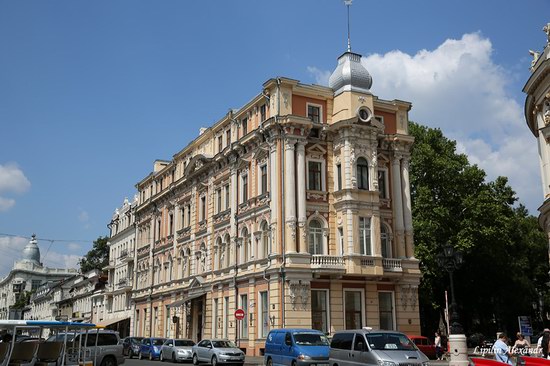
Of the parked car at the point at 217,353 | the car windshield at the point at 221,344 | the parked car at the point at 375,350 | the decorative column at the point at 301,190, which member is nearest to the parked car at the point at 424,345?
the decorative column at the point at 301,190

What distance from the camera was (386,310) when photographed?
124ft

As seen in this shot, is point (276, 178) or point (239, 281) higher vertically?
point (276, 178)

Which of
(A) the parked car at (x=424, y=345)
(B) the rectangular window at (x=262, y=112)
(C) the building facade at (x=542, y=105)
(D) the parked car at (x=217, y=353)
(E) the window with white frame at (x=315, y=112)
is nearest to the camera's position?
(C) the building facade at (x=542, y=105)

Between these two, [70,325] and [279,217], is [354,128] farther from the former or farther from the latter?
[70,325]

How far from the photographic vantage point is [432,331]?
55.4 metres

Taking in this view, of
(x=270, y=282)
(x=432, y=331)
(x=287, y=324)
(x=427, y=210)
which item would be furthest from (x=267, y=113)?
(x=432, y=331)

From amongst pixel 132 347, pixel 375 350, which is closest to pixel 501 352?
pixel 375 350

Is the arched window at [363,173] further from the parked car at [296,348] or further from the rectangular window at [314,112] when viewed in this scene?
the parked car at [296,348]

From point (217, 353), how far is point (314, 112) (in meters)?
16.6

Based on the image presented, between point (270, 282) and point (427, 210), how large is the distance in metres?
17.1

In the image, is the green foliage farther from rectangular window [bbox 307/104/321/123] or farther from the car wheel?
the car wheel

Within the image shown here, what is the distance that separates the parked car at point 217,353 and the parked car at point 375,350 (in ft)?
34.7

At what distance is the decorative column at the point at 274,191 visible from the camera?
35.9 metres

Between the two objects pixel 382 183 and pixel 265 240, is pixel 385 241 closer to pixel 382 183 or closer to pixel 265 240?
pixel 382 183
